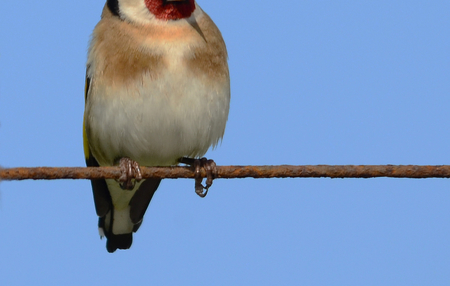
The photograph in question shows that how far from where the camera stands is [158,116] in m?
5.61

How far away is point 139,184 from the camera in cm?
697

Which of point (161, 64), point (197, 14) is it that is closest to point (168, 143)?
point (161, 64)

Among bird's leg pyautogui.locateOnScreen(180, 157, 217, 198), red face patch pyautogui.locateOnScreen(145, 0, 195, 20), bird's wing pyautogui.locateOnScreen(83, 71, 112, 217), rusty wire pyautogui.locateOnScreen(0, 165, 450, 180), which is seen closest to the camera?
rusty wire pyautogui.locateOnScreen(0, 165, 450, 180)

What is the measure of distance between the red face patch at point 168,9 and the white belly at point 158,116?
710 mm

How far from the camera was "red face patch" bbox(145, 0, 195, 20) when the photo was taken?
5941 millimetres

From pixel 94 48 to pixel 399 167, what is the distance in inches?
129

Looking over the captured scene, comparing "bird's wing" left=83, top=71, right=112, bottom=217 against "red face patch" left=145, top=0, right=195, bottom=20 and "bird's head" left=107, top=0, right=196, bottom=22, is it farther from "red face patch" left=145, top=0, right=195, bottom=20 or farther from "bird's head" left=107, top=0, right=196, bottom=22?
"red face patch" left=145, top=0, right=195, bottom=20

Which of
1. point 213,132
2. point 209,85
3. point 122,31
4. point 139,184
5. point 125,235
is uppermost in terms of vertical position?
point 122,31

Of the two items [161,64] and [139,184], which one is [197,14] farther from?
[139,184]

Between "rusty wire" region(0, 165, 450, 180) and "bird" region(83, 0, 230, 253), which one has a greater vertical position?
"bird" region(83, 0, 230, 253)

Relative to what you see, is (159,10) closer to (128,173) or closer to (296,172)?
(128,173)

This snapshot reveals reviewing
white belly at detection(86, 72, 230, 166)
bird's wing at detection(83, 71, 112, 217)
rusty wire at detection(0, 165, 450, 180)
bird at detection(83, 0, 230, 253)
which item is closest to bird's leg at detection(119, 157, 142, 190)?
bird at detection(83, 0, 230, 253)

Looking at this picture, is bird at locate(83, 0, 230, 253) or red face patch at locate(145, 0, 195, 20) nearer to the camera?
bird at locate(83, 0, 230, 253)

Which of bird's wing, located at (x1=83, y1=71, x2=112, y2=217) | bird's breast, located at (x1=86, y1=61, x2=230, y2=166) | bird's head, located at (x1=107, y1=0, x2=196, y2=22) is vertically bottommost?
bird's wing, located at (x1=83, y1=71, x2=112, y2=217)
